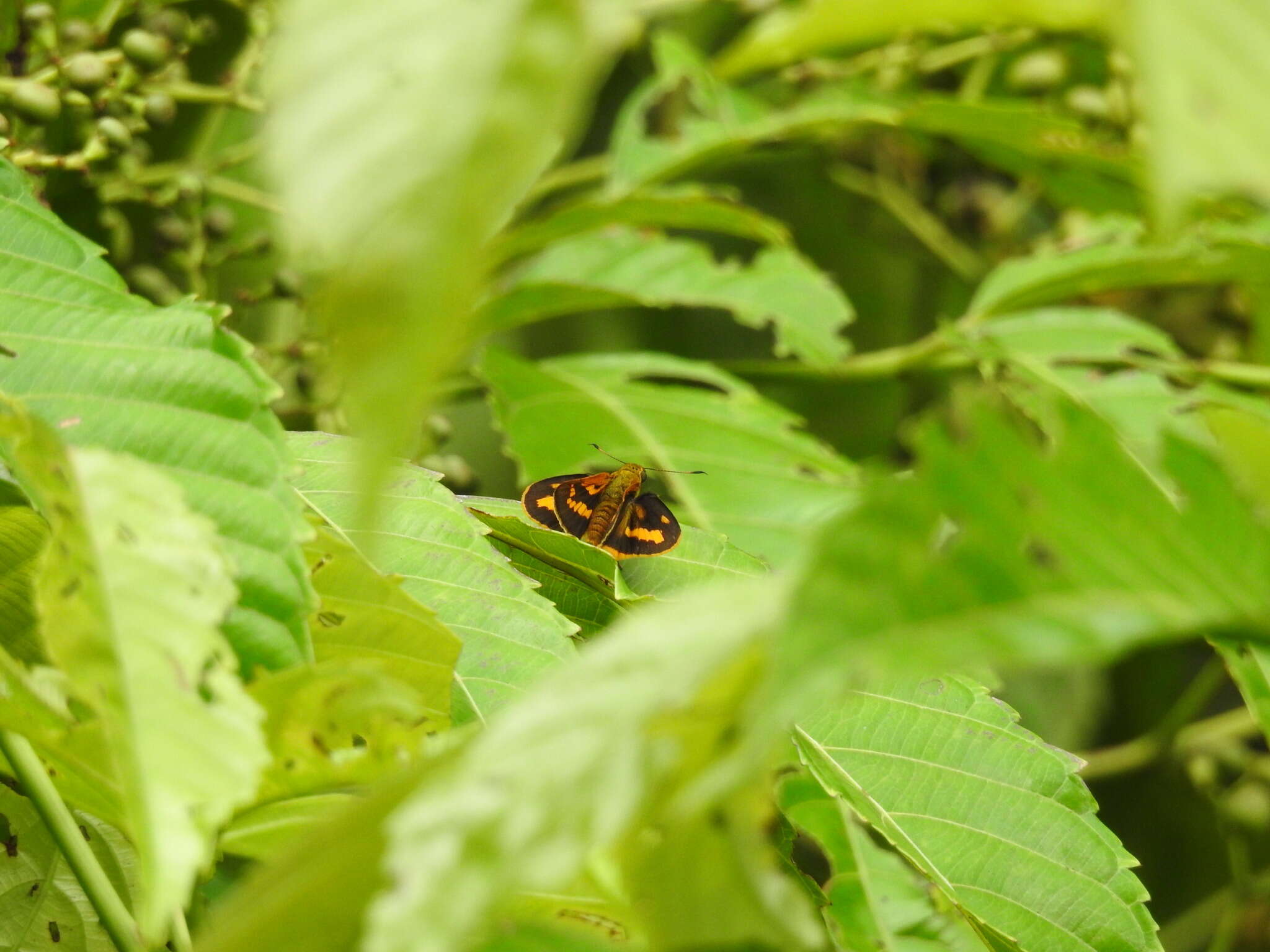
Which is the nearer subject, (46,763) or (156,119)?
(46,763)

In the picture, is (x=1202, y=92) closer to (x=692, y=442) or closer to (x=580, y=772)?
(x=580, y=772)

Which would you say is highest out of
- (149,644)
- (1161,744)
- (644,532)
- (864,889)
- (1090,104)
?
(149,644)

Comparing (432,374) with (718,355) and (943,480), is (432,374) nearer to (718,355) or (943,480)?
Result: (943,480)

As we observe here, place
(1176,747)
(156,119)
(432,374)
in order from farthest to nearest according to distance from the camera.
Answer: (1176,747), (156,119), (432,374)

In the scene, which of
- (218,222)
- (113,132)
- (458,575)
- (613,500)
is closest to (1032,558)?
(458,575)

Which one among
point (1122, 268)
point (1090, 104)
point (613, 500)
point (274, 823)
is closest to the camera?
point (274, 823)

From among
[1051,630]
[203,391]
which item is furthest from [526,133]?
[203,391]

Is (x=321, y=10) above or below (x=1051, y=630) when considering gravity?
above
